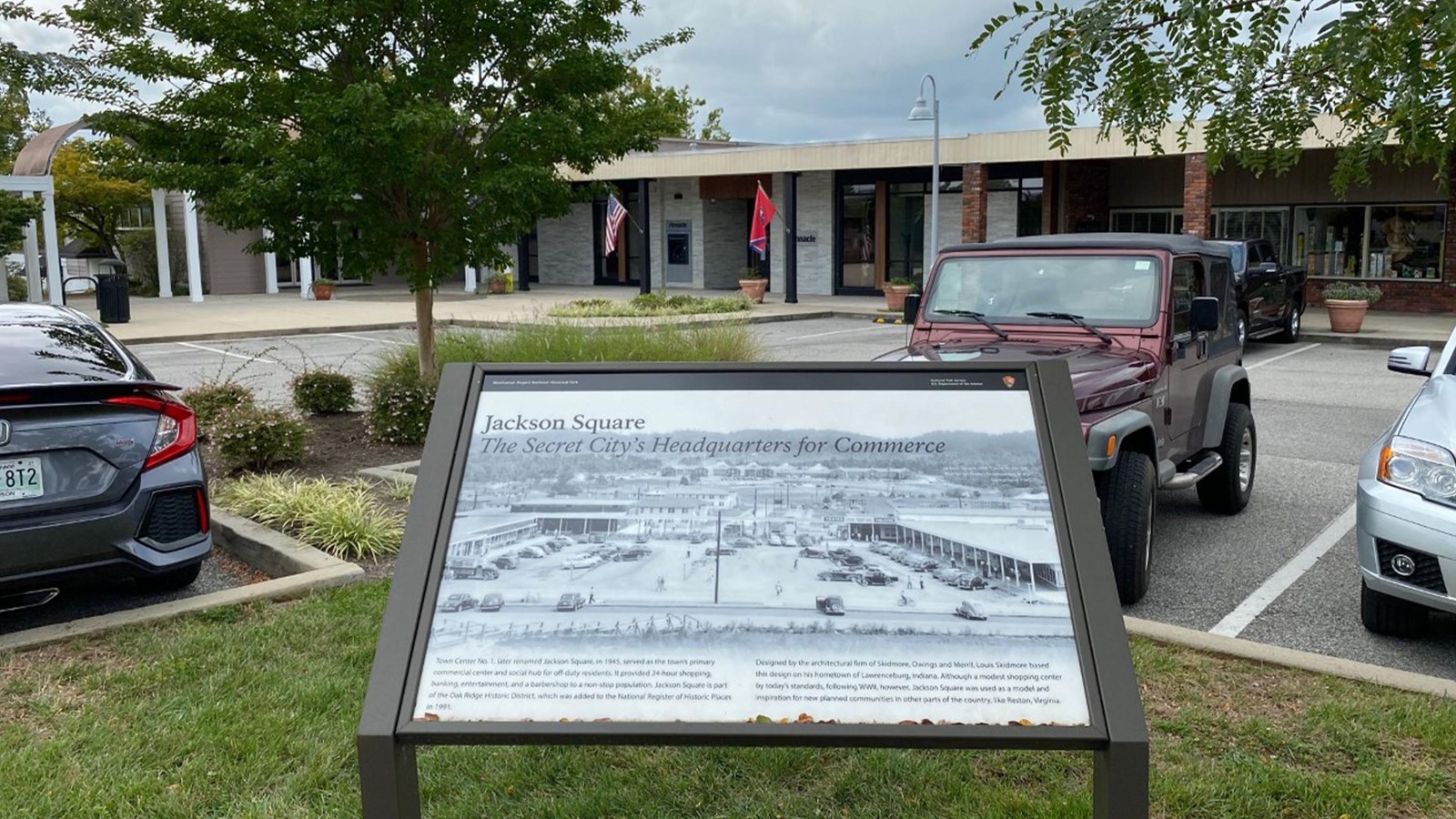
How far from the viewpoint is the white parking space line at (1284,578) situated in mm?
5746

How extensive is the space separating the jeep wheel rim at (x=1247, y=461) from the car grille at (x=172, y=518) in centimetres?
617

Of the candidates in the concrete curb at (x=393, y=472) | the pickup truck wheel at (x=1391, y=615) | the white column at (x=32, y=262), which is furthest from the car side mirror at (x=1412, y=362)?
the white column at (x=32, y=262)

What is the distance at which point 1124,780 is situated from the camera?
2625mm

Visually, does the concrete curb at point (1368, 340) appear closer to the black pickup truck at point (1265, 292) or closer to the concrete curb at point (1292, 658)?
the black pickup truck at point (1265, 292)

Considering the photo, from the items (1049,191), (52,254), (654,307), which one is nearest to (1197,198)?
(1049,191)

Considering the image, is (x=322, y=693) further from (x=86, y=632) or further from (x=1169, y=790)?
(x=1169, y=790)

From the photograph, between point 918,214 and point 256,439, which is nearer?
point 256,439

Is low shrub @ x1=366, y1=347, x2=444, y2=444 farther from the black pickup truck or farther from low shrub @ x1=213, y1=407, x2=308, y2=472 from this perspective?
the black pickup truck

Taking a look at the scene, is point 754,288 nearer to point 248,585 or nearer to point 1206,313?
point 1206,313

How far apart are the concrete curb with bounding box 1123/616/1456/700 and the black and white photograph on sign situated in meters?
2.27

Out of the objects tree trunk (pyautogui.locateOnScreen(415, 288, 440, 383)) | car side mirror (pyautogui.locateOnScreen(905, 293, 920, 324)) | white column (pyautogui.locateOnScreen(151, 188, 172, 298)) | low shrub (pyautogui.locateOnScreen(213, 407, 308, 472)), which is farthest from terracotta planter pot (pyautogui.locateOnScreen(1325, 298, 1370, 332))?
white column (pyautogui.locateOnScreen(151, 188, 172, 298))

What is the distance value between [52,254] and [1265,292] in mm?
22716

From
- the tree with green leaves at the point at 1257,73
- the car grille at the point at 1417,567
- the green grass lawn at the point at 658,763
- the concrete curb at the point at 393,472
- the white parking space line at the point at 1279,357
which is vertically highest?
the tree with green leaves at the point at 1257,73

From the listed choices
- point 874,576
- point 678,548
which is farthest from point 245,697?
point 874,576
